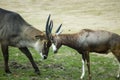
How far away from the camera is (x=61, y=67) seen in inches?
453

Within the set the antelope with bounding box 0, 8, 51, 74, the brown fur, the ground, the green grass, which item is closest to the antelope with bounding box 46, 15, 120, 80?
the brown fur

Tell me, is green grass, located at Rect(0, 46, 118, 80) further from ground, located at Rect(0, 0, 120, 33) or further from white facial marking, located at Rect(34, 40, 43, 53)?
ground, located at Rect(0, 0, 120, 33)

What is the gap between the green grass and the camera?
1045cm

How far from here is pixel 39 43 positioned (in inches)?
403

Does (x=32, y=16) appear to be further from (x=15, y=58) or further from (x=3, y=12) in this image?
(x=3, y=12)

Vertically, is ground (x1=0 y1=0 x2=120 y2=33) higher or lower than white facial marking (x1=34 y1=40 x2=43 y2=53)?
lower

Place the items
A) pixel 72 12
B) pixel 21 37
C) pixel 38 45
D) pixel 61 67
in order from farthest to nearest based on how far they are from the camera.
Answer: pixel 72 12
pixel 61 67
pixel 21 37
pixel 38 45

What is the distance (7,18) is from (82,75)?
113 inches

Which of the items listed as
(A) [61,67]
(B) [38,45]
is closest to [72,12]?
(A) [61,67]

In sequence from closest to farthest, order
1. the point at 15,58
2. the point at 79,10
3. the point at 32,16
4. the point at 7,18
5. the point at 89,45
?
the point at 89,45
the point at 7,18
the point at 15,58
the point at 32,16
the point at 79,10

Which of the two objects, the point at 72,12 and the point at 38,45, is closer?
the point at 38,45

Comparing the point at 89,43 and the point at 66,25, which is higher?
the point at 89,43

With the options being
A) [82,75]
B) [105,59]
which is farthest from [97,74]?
[105,59]

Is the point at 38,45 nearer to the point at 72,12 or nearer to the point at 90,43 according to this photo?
the point at 90,43
